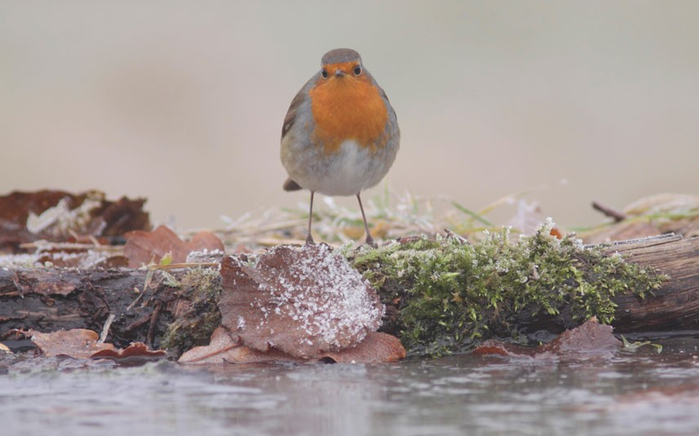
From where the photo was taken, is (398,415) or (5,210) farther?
(5,210)

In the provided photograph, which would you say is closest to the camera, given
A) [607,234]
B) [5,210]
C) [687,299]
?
[687,299]

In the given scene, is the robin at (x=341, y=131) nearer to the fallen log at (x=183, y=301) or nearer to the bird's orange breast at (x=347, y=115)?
the bird's orange breast at (x=347, y=115)

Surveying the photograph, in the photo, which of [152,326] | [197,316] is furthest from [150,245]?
[197,316]

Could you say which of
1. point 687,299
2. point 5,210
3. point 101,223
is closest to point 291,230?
point 101,223

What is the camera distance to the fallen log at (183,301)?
3037mm

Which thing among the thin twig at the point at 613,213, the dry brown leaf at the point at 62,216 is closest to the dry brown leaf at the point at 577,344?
the thin twig at the point at 613,213

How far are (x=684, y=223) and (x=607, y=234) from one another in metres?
0.51

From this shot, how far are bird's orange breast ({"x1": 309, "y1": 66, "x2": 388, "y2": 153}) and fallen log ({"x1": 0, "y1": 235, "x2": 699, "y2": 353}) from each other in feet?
3.75

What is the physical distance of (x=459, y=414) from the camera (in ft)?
6.13

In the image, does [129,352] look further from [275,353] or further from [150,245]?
[150,245]

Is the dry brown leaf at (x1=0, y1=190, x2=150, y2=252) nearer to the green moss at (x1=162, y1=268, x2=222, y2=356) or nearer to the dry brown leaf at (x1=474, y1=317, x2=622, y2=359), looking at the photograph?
the green moss at (x1=162, y1=268, x2=222, y2=356)

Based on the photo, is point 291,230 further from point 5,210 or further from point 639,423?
point 639,423

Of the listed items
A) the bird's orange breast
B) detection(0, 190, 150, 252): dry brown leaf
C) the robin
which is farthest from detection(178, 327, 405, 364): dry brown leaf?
detection(0, 190, 150, 252): dry brown leaf

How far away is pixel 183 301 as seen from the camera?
10.3ft
